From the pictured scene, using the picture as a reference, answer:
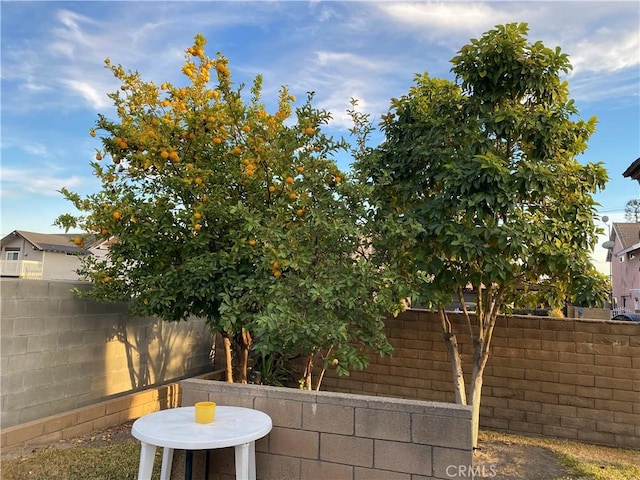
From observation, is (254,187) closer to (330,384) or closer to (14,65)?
(330,384)

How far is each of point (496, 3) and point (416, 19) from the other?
3.23ft

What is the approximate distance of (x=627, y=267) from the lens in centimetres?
2214

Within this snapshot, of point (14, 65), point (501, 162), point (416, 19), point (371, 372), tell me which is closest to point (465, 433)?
point (501, 162)

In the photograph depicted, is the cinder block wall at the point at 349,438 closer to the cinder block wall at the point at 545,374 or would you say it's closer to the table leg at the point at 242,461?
the table leg at the point at 242,461

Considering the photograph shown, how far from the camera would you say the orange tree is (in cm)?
326

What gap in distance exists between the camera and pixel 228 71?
415cm

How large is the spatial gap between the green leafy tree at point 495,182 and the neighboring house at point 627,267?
17.7m

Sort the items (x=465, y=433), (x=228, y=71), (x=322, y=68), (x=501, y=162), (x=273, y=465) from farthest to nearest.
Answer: (x=322, y=68), (x=228, y=71), (x=501, y=162), (x=273, y=465), (x=465, y=433)

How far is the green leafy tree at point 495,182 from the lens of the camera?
3.80 metres

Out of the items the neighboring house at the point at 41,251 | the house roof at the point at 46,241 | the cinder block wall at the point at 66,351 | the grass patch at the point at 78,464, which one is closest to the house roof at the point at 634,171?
the grass patch at the point at 78,464

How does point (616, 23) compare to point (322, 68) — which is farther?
point (322, 68)

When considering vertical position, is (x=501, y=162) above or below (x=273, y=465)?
above

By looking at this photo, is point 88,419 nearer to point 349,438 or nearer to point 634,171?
point 349,438

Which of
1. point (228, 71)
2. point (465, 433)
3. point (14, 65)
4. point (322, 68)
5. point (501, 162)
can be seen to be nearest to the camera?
point (465, 433)
